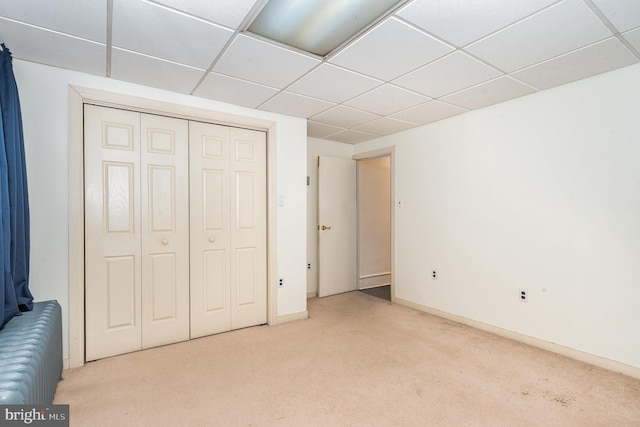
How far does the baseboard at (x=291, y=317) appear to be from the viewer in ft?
11.1

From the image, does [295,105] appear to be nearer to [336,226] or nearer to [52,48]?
[52,48]

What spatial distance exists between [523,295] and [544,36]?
2.22 metres

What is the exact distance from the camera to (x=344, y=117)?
11.5 feet

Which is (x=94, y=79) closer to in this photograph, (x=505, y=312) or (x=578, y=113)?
(x=578, y=113)

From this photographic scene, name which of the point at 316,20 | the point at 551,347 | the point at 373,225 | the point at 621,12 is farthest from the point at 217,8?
the point at 373,225

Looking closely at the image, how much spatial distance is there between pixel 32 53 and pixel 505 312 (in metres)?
4.53

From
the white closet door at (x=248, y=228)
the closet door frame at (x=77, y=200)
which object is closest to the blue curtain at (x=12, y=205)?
the closet door frame at (x=77, y=200)

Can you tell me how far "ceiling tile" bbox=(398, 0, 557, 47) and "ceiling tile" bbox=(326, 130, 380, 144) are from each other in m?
2.32

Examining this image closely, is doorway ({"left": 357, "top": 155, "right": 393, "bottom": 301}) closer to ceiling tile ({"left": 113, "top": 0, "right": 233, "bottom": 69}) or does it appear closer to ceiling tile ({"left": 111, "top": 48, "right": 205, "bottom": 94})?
ceiling tile ({"left": 111, "top": 48, "right": 205, "bottom": 94})

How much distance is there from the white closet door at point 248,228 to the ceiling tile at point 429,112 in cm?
165

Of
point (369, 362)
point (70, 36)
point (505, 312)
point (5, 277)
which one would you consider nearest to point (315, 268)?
point (369, 362)

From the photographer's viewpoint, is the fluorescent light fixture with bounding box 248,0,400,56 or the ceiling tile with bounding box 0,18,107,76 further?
the ceiling tile with bounding box 0,18,107,76

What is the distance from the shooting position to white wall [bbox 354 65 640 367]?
2334mm

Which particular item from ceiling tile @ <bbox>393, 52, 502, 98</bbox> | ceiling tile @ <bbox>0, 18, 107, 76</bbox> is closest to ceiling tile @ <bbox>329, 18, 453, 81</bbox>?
ceiling tile @ <bbox>393, 52, 502, 98</bbox>
